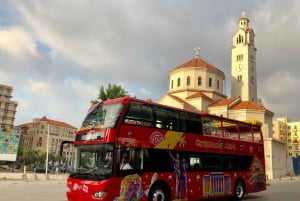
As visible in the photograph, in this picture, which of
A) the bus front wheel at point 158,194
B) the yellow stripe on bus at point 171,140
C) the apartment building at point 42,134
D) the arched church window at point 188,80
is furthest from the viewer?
the apartment building at point 42,134

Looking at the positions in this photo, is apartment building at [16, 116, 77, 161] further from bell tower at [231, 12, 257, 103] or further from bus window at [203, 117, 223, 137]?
bus window at [203, 117, 223, 137]

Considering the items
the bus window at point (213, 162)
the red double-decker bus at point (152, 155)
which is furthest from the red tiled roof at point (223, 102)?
the bus window at point (213, 162)

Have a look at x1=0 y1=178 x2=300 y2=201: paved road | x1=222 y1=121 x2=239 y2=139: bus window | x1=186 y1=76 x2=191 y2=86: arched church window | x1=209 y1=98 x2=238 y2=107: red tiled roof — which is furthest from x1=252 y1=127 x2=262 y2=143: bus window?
x1=186 y1=76 x2=191 y2=86: arched church window

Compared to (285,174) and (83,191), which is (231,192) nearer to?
(83,191)

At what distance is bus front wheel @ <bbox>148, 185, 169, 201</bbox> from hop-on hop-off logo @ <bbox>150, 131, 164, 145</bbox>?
5.48 ft

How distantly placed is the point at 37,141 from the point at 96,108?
116039mm

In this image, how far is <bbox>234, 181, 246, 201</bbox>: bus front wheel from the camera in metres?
16.3

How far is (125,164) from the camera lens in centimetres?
1166

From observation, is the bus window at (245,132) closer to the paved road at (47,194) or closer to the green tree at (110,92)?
the paved road at (47,194)

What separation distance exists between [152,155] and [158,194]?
5.00 ft

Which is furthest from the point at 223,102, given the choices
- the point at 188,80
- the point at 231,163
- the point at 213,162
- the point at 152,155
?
the point at 152,155

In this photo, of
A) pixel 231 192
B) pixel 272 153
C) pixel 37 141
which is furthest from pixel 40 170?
pixel 37 141

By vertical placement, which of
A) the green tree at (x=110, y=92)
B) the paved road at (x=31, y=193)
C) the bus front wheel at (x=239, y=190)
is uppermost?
the green tree at (x=110, y=92)

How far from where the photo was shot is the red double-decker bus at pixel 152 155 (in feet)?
37.4
